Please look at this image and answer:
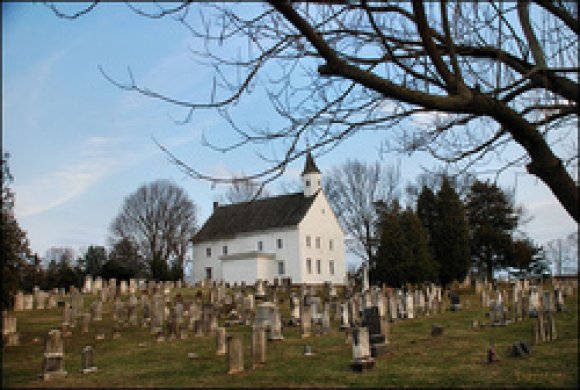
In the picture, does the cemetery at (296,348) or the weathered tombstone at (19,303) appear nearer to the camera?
the cemetery at (296,348)

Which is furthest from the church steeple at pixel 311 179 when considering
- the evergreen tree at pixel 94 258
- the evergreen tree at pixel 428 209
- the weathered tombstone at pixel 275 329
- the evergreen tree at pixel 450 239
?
the weathered tombstone at pixel 275 329

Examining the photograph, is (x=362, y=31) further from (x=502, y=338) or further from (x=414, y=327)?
(x=414, y=327)

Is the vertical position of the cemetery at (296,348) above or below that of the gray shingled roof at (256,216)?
below

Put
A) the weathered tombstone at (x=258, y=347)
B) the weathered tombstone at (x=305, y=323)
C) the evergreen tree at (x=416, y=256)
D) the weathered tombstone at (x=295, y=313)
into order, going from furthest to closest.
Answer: the evergreen tree at (x=416, y=256) → the weathered tombstone at (x=295, y=313) → the weathered tombstone at (x=305, y=323) → the weathered tombstone at (x=258, y=347)

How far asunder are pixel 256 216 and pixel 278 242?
5032mm

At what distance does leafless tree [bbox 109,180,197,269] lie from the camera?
55500 millimetres

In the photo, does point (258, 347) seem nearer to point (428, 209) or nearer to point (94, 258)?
point (428, 209)

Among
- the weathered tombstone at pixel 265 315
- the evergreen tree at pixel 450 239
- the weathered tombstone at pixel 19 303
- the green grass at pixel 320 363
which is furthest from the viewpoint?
the evergreen tree at pixel 450 239

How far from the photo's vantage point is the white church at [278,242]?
47.5 meters

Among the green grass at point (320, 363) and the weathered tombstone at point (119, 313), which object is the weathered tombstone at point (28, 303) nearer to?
the green grass at point (320, 363)

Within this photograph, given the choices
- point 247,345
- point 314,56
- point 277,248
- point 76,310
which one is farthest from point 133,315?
point 277,248

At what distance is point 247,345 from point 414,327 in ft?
20.8

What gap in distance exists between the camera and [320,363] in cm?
1042

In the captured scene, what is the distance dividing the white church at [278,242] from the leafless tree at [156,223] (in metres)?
2.72
